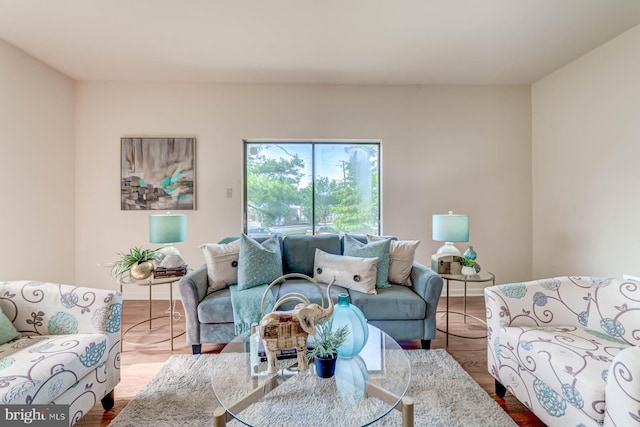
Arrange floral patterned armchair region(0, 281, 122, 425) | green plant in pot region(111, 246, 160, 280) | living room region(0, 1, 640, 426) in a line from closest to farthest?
floral patterned armchair region(0, 281, 122, 425) → green plant in pot region(111, 246, 160, 280) → living room region(0, 1, 640, 426)

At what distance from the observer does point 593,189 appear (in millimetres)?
2822

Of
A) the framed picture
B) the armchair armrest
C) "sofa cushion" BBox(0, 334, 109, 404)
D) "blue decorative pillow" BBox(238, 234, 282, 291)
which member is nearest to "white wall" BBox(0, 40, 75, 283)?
the framed picture

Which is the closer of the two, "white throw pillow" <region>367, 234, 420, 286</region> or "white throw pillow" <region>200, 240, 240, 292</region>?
"white throw pillow" <region>200, 240, 240, 292</region>

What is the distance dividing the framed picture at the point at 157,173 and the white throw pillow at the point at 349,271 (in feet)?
6.21

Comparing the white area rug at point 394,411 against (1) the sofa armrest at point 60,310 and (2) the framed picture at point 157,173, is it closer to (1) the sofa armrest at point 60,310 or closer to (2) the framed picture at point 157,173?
(1) the sofa armrest at point 60,310

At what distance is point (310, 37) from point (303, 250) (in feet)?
6.18

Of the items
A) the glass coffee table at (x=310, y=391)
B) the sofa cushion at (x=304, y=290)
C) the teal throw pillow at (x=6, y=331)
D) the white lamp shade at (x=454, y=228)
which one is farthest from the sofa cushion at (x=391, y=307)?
the teal throw pillow at (x=6, y=331)

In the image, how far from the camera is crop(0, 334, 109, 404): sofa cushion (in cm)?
116

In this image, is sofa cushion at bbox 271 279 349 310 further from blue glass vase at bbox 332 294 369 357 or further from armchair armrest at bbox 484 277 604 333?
armchair armrest at bbox 484 277 604 333

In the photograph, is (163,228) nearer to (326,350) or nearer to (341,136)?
(326,350)

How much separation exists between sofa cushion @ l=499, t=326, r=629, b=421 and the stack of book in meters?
2.34

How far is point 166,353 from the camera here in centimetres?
226

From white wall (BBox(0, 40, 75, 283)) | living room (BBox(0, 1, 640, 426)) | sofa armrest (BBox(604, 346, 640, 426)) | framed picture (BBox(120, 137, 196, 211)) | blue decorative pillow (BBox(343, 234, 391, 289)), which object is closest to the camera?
sofa armrest (BBox(604, 346, 640, 426))

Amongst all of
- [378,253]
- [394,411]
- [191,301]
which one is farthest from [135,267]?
[394,411]
